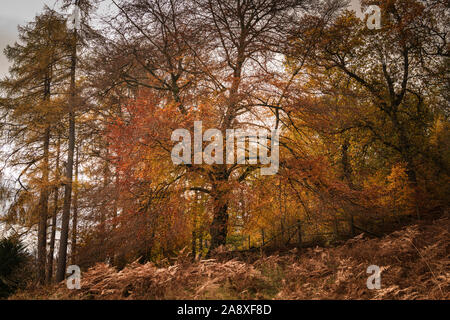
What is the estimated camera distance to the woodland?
4.47m

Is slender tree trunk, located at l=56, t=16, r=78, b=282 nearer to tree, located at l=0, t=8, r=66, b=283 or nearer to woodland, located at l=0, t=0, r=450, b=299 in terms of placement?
woodland, located at l=0, t=0, r=450, b=299

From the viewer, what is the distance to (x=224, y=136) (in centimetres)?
824

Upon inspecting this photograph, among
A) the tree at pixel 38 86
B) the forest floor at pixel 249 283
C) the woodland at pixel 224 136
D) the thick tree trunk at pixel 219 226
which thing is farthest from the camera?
the tree at pixel 38 86

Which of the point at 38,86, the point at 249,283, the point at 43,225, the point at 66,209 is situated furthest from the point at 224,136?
the point at 38,86

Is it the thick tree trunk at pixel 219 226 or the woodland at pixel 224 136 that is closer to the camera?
the woodland at pixel 224 136

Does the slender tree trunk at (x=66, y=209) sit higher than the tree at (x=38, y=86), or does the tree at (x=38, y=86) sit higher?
the tree at (x=38, y=86)

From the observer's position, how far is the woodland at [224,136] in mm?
4470

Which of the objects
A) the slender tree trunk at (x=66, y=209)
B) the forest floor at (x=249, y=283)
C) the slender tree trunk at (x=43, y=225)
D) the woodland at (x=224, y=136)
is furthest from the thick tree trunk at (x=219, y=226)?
the slender tree trunk at (x=43, y=225)

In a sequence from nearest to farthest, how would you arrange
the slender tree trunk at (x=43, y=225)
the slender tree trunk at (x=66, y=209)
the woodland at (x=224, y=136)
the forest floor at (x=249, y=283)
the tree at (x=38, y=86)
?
the forest floor at (x=249, y=283)
the woodland at (x=224, y=136)
the slender tree trunk at (x=66, y=209)
the slender tree trunk at (x=43, y=225)
the tree at (x=38, y=86)

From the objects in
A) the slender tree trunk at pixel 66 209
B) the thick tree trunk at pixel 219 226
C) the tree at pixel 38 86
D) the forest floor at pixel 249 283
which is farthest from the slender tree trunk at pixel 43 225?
the forest floor at pixel 249 283

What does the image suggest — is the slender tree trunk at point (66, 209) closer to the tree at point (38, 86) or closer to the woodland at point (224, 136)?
the woodland at point (224, 136)

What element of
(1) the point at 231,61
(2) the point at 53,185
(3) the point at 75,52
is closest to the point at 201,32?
(1) the point at 231,61

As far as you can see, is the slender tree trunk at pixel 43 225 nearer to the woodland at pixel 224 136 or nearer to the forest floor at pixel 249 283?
the woodland at pixel 224 136

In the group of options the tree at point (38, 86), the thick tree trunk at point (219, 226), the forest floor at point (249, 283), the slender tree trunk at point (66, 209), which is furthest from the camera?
the tree at point (38, 86)
